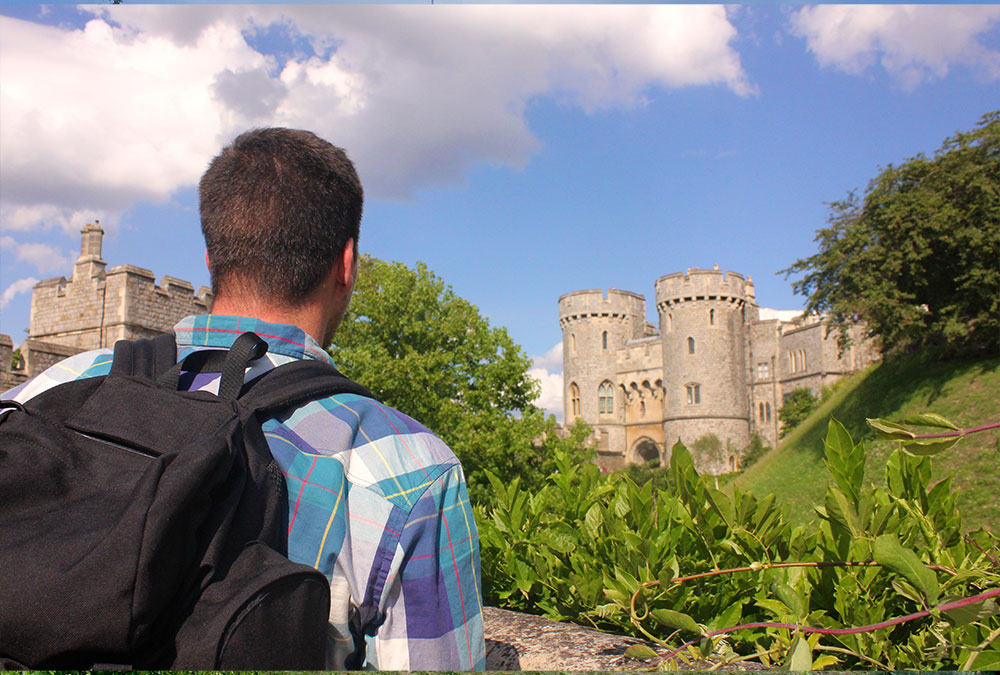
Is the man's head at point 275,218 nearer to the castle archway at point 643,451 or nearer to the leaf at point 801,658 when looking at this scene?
the leaf at point 801,658

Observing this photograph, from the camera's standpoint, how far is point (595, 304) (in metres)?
48.3

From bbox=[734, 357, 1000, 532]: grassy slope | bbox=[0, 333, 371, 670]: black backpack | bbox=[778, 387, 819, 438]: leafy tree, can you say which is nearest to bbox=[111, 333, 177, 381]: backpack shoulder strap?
bbox=[0, 333, 371, 670]: black backpack

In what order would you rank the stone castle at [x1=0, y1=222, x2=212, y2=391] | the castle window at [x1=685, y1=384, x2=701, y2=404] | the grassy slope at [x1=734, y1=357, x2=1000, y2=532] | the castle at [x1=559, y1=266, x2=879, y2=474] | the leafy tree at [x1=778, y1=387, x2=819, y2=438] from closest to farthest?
the grassy slope at [x1=734, y1=357, x2=1000, y2=532] < the stone castle at [x1=0, y1=222, x2=212, y2=391] < the leafy tree at [x1=778, y1=387, x2=819, y2=438] < the castle at [x1=559, y1=266, x2=879, y2=474] < the castle window at [x1=685, y1=384, x2=701, y2=404]

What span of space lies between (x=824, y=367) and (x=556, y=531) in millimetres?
39491

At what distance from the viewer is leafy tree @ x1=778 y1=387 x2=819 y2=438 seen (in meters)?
38.2

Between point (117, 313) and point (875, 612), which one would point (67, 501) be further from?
point (117, 313)

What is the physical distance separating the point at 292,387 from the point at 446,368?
21.6m

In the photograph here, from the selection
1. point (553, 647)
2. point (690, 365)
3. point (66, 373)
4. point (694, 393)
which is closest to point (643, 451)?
point (694, 393)

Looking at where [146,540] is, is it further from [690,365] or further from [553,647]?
[690,365]

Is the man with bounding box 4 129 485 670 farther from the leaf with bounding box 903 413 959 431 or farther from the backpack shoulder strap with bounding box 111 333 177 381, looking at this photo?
the leaf with bounding box 903 413 959 431

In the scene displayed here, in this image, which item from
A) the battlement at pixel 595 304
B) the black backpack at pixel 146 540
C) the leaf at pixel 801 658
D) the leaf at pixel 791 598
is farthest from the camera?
the battlement at pixel 595 304

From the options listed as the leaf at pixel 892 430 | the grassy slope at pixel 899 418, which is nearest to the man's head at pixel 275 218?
the leaf at pixel 892 430

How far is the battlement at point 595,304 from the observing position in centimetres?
4819

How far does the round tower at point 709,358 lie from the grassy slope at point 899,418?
785 inches
